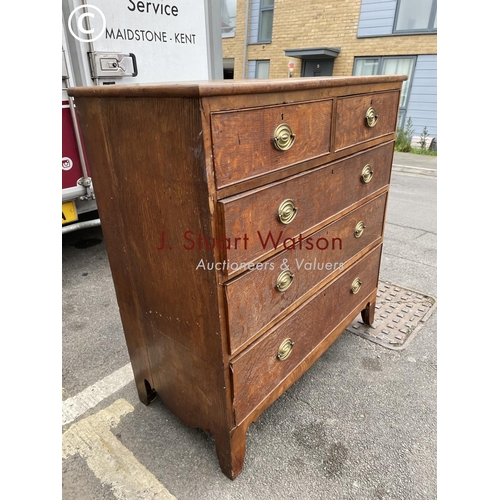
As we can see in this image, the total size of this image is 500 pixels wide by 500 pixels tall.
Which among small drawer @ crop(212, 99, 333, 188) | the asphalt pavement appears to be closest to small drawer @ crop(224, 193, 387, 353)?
small drawer @ crop(212, 99, 333, 188)

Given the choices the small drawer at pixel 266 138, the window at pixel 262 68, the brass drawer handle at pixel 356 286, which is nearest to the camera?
the small drawer at pixel 266 138

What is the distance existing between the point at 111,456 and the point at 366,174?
192 centimetres

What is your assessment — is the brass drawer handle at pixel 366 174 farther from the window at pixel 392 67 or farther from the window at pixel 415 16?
the window at pixel 415 16

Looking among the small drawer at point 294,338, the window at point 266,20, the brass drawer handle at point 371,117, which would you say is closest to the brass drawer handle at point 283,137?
the brass drawer handle at point 371,117

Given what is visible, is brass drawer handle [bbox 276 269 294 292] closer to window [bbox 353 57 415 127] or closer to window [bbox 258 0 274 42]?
window [bbox 353 57 415 127]

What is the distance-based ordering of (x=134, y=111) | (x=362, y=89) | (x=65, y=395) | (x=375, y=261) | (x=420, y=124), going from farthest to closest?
(x=420, y=124) < (x=375, y=261) < (x=65, y=395) < (x=362, y=89) < (x=134, y=111)

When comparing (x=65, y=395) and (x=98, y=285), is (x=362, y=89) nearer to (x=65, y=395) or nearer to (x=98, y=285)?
(x=65, y=395)

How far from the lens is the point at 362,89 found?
164 centimetres

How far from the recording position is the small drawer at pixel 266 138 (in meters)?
1.10

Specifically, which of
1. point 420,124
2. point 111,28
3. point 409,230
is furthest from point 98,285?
point 420,124

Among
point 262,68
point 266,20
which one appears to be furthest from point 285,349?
point 266,20

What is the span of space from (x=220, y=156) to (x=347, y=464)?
5.15ft

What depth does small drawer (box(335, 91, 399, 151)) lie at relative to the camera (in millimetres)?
1584

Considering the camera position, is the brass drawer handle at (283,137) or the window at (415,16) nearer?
the brass drawer handle at (283,137)
